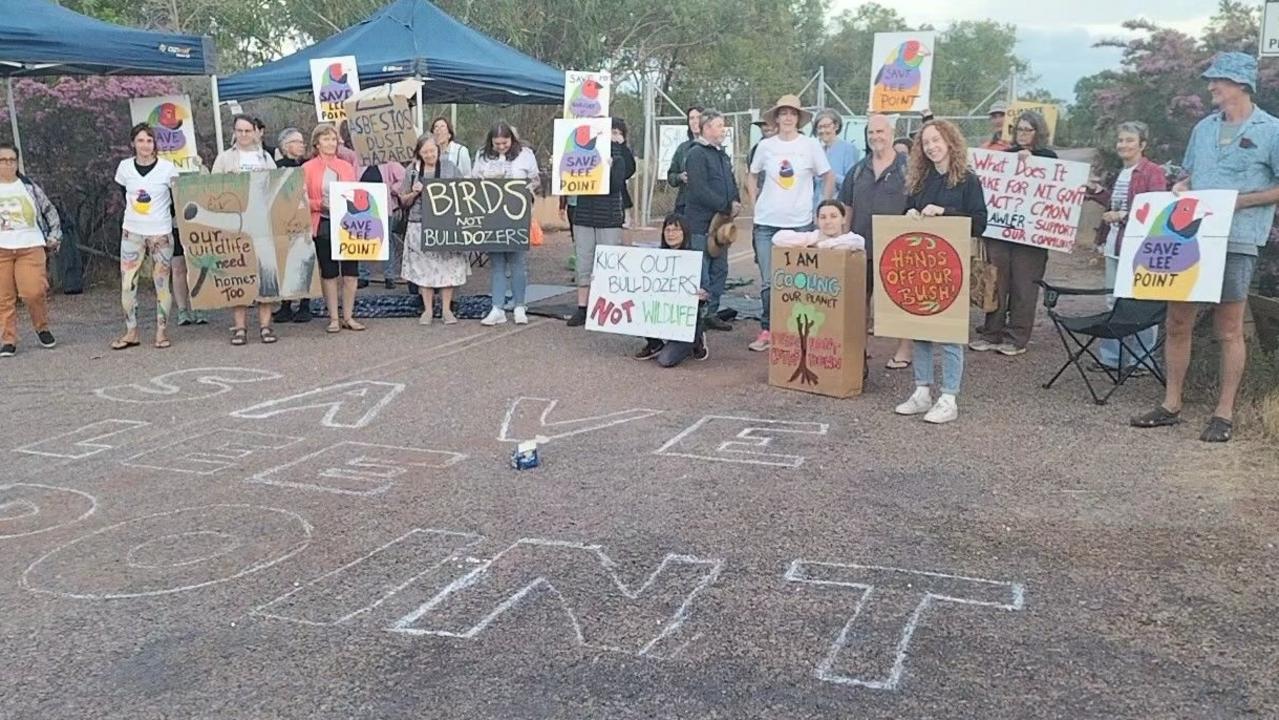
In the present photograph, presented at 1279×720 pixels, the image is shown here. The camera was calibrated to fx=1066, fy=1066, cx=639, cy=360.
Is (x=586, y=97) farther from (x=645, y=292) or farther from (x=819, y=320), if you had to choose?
(x=819, y=320)

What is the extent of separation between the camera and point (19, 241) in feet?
26.3

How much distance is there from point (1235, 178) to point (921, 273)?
65.0 inches

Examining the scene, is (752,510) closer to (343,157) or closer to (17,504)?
(17,504)

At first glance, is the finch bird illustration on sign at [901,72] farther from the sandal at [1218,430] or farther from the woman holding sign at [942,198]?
the sandal at [1218,430]

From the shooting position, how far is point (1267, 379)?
20.7 ft

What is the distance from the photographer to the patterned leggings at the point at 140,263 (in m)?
8.26

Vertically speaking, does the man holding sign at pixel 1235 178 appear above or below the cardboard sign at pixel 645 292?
above

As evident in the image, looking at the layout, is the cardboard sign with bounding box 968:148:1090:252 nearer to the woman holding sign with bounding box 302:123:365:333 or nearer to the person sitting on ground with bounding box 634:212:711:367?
the person sitting on ground with bounding box 634:212:711:367

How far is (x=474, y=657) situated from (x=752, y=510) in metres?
1.65

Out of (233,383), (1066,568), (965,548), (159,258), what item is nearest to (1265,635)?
(1066,568)

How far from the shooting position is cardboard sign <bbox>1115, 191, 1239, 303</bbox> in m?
5.46

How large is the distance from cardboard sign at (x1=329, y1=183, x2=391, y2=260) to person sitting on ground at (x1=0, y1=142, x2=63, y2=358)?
2.09 metres

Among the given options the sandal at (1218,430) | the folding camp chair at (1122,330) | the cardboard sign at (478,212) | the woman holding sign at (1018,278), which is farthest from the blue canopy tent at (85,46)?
the sandal at (1218,430)

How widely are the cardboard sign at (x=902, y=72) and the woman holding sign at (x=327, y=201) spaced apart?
4619 mm
